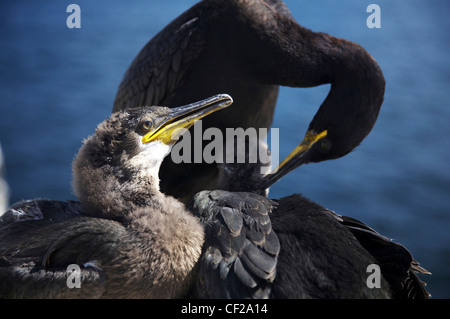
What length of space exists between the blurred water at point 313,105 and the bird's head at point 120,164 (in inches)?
80.3

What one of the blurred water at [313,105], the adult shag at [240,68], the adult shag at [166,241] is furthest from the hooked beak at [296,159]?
the blurred water at [313,105]

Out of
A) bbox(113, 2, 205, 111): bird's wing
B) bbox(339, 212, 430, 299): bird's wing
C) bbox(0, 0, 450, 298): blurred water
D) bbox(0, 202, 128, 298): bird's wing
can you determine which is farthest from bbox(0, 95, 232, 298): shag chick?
bbox(0, 0, 450, 298): blurred water

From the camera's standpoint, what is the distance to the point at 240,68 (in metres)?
2.48

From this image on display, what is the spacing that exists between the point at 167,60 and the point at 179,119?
0.79 metres

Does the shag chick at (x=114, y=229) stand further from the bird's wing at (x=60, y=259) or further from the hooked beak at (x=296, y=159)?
the hooked beak at (x=296, y=159)

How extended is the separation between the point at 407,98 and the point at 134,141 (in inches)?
139

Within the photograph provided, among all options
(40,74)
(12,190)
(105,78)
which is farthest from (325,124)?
(40,74)

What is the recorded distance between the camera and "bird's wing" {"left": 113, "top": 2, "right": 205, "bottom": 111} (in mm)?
2504

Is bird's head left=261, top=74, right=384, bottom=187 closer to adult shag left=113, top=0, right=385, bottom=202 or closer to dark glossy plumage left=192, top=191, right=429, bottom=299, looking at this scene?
adult shag left=113, top=0, right=385, bottom=202

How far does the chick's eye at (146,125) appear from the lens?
5.74 ft

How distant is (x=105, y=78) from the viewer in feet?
15.7

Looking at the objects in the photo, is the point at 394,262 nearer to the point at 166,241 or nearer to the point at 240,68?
the point at 166,241

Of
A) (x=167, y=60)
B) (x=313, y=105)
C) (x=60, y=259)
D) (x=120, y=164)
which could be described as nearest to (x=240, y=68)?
(x=167, y=60)

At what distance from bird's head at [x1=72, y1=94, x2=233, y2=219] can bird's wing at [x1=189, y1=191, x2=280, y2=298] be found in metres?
0.23
